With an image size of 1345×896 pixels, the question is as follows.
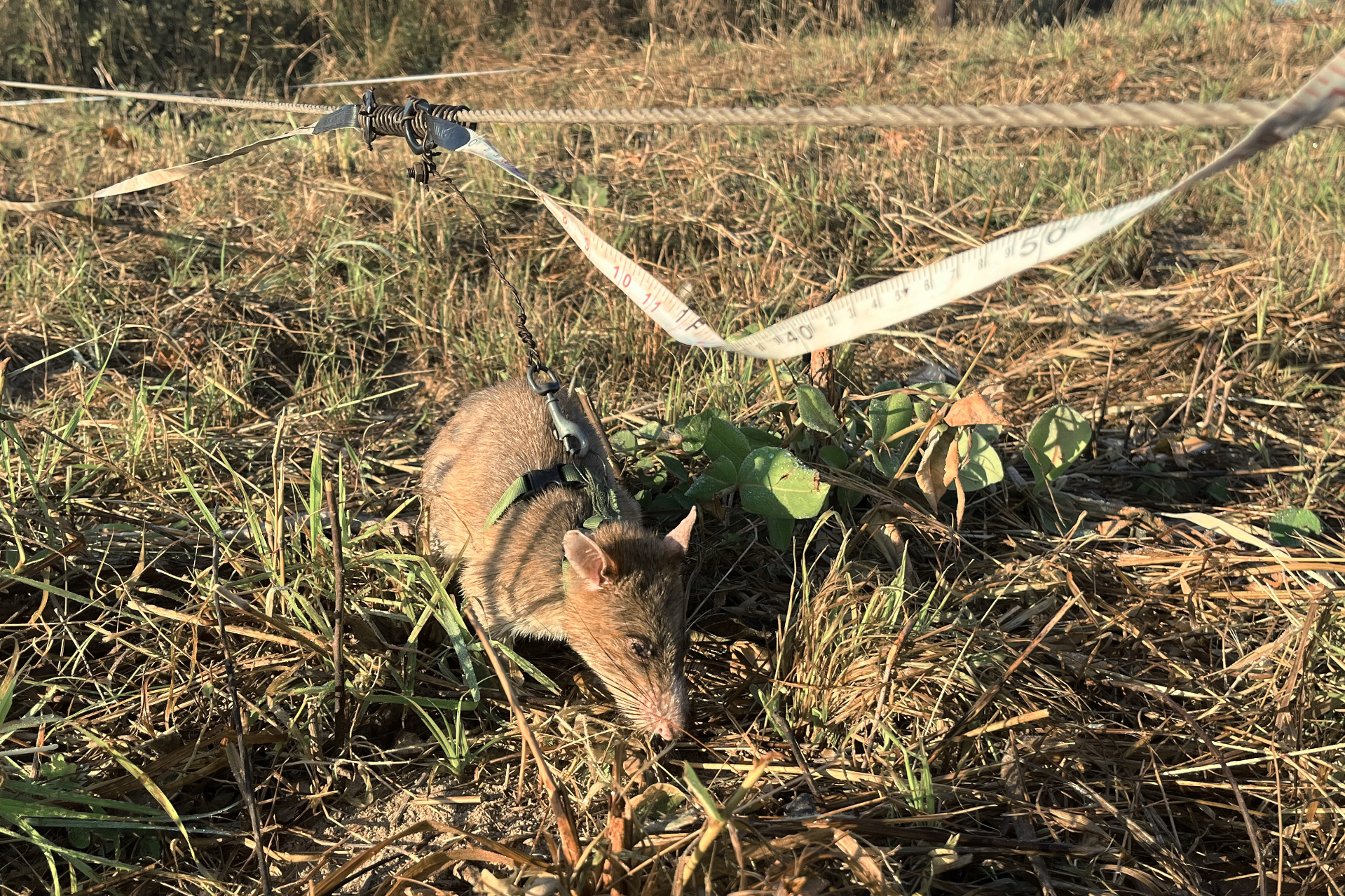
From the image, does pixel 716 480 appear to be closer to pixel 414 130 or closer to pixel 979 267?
pixel 414 130

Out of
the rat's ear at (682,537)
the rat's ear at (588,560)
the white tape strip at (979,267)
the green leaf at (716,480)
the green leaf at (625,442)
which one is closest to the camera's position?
the white tape strip at (979,267)

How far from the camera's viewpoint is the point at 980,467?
2.79 metres

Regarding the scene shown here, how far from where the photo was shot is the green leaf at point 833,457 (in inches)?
116

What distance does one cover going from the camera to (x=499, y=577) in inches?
111

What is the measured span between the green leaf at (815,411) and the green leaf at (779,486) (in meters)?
0.18

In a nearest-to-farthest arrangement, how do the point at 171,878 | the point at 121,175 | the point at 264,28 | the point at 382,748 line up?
the point at 171,878, the point at 382,748, the point at 121,175, the point at 264,28

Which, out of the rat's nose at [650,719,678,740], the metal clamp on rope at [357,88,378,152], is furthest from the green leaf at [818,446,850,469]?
the metal clamp on rope at [357,88,378,152]

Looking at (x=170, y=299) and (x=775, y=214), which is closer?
(x=170, y=299)

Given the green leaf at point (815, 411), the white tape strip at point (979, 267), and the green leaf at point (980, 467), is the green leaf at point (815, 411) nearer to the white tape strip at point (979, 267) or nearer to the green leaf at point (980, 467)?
the green leaf at point (980, 467)

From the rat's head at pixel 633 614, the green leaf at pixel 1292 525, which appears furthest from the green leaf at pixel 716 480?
the green leaf at pixel 1292 525

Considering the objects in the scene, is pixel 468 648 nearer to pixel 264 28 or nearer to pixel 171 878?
pixel 171 878

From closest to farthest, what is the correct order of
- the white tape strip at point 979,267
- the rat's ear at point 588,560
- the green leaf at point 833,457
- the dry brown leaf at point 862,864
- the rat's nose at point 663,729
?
the white tape strip at point 979,267 → the dry brown leaf at point 862,864 → the rat's nose at point 663,729 → the rat's ear at point 588,560 → the green leaf at point 833,457

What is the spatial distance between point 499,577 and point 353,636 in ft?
1.61

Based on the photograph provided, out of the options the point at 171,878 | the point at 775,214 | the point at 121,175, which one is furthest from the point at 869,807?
the point at 121,175
